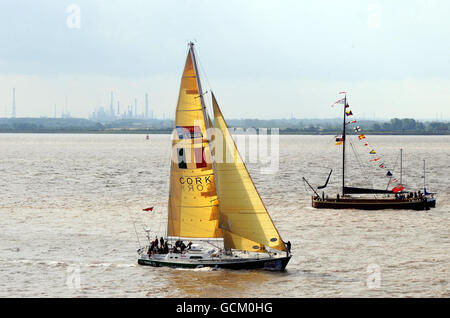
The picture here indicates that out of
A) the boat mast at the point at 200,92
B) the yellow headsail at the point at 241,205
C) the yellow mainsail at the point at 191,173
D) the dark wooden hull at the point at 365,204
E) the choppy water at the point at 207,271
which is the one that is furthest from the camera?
the dark wooden hull at the point at 365,204

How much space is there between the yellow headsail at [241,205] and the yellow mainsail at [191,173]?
2.50ft

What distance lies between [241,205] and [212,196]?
6.48 feet

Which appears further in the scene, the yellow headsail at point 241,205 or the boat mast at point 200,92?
the yellow headsail at point 241,205

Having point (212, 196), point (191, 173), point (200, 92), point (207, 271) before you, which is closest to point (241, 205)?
point (212, 196)

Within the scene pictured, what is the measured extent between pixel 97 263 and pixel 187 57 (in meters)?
16.6

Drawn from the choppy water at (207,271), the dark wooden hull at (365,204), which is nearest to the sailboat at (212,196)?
the choppy water at (207,271)

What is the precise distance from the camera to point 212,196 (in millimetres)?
43219

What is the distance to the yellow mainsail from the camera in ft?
137

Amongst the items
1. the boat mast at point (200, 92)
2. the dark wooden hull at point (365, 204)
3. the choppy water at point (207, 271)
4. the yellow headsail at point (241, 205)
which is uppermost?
the boat mast at point (200, 92)

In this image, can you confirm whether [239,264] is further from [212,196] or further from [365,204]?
[365,204]

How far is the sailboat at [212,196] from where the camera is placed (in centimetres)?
4191

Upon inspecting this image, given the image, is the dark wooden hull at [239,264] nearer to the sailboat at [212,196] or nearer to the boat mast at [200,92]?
the sailboat at [212,196]
